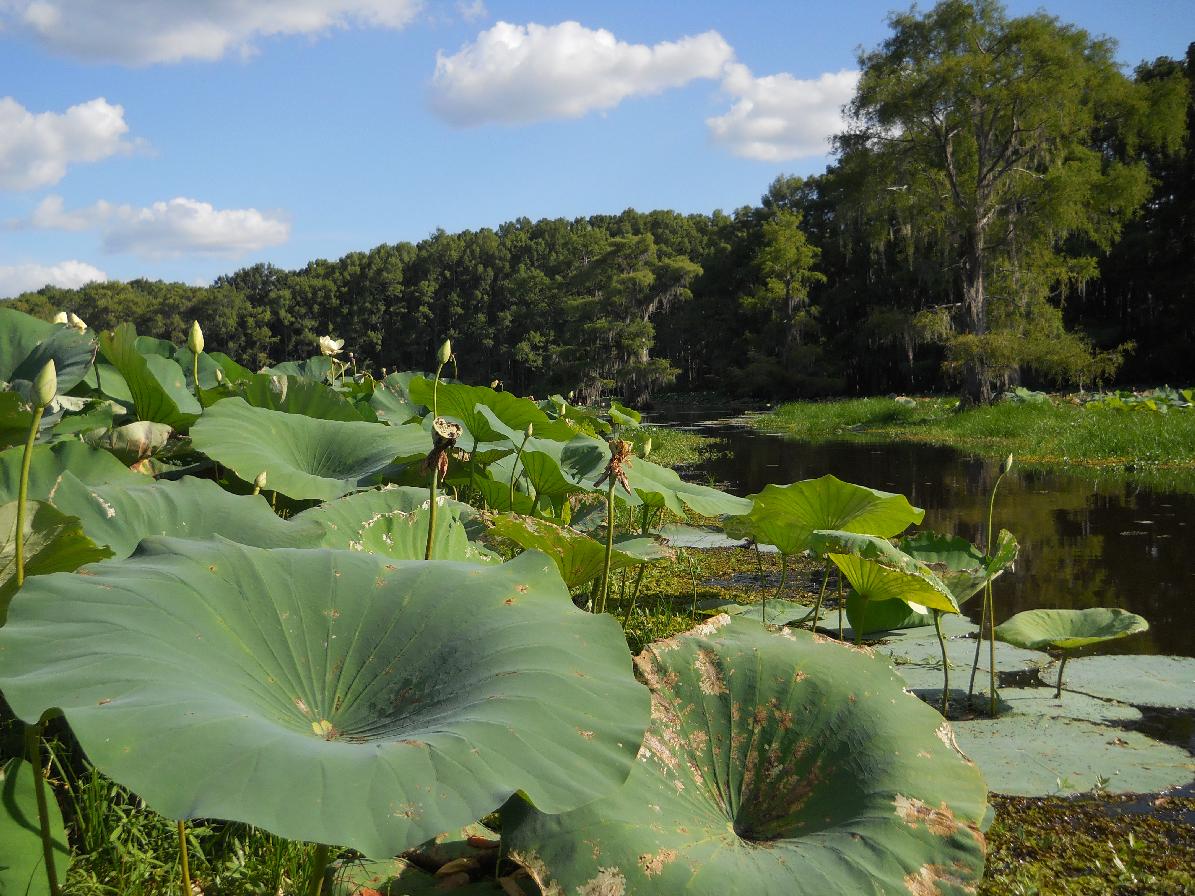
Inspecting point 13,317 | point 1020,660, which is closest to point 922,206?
point 1020,660

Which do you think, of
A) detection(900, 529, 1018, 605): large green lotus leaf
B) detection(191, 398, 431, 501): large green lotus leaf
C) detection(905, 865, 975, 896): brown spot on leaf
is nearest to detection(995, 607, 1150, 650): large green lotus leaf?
detection(900, 529, 1018, 605): large green lotus leaf

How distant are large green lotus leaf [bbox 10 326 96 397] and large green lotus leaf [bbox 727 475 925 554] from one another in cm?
174

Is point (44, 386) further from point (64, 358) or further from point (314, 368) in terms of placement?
point (314, 368)

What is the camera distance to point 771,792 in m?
1.33

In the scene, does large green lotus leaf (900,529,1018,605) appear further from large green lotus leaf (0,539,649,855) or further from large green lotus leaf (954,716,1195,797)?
large green lotus leaf (0,539,649,855)

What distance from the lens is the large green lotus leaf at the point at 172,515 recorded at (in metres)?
1.52

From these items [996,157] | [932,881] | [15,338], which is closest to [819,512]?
[932,881]

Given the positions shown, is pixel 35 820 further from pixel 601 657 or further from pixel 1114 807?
pixel 1114 807

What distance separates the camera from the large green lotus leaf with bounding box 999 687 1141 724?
2.42 m

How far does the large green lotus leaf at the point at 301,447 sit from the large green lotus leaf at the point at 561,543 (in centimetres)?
66

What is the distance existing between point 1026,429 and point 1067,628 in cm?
1078

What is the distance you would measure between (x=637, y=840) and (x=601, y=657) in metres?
0.24

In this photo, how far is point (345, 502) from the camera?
1.98 metres

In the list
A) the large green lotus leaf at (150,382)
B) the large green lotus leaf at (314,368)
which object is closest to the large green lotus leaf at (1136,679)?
the large green lotus leaf at (150,382)
